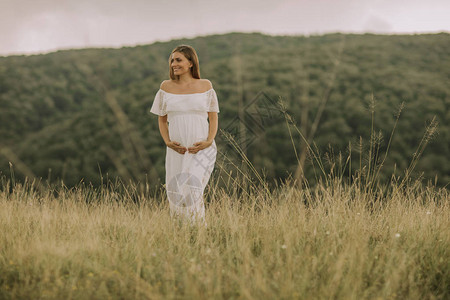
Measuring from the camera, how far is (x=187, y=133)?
151 inches

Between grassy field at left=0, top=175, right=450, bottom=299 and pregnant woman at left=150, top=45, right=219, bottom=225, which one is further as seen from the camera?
pregnant woman at left=150, top=45, right=219, bottom=225

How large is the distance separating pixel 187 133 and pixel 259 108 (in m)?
10.5

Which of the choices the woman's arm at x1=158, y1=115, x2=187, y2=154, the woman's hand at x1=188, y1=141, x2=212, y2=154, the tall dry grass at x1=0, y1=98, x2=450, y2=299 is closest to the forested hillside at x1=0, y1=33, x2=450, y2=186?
the woman's arm at x1=158, y1=115, x2=187, y2=154

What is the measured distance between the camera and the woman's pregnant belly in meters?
3.85

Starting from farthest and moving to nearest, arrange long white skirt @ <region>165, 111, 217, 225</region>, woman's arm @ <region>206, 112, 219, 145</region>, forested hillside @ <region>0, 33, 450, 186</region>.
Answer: forested hillside @ <region>0, 33, 450, 186</region>, woman's arm @ <region>206, 112, 219, 145</region>, long white skirt @ <region>165, 111, 217, 225</region>

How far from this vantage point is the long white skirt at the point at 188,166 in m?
3.80

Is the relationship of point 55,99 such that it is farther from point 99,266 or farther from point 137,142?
point 99,266

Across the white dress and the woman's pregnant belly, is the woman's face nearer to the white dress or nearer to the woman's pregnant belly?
the white dress

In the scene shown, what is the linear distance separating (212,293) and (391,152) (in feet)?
53.6

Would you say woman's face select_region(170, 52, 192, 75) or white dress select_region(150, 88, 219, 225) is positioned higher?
woman's face select_region(170, 52, 192, 75)

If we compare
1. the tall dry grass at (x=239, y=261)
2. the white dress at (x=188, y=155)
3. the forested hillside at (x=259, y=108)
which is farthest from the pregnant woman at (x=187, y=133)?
the forested hillside at (x=259, y=108)

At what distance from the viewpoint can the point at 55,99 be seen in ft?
102

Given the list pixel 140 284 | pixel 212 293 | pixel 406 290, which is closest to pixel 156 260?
pixel 140 284

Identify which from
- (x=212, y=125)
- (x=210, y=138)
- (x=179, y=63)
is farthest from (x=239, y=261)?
(x=179, y=63)
